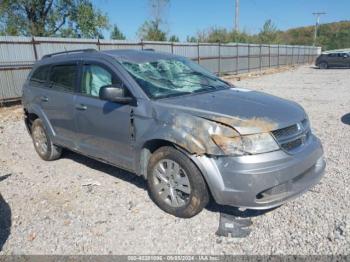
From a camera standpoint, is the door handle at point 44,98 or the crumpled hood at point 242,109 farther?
the door handle at point 44,98

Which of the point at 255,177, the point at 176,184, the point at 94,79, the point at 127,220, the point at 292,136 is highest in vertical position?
the point at 94,79

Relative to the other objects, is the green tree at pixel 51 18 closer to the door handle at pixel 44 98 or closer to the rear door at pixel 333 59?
the door handle at pixel 44 98

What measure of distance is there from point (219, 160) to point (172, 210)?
0.85 meters

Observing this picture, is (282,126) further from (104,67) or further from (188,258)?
(104,67)

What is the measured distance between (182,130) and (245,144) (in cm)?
61

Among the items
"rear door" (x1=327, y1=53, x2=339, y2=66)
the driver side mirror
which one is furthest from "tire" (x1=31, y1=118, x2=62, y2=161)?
"rear door" (x1=327, y1=53, x2=339, y2=66)

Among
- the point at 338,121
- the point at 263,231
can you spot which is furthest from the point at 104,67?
the point at 338,121

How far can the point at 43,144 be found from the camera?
5.37 m

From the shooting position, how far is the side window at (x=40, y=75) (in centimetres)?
516

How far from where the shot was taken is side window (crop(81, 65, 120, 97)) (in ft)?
13.2

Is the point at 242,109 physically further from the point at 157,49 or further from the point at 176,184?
the point at 157,49

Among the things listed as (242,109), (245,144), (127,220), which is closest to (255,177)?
(245,144)

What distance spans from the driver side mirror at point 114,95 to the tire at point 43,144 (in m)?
2.02

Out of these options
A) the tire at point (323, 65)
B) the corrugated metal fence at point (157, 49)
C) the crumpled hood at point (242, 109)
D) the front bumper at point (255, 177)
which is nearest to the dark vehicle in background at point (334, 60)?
the tire at point (323, 65)
